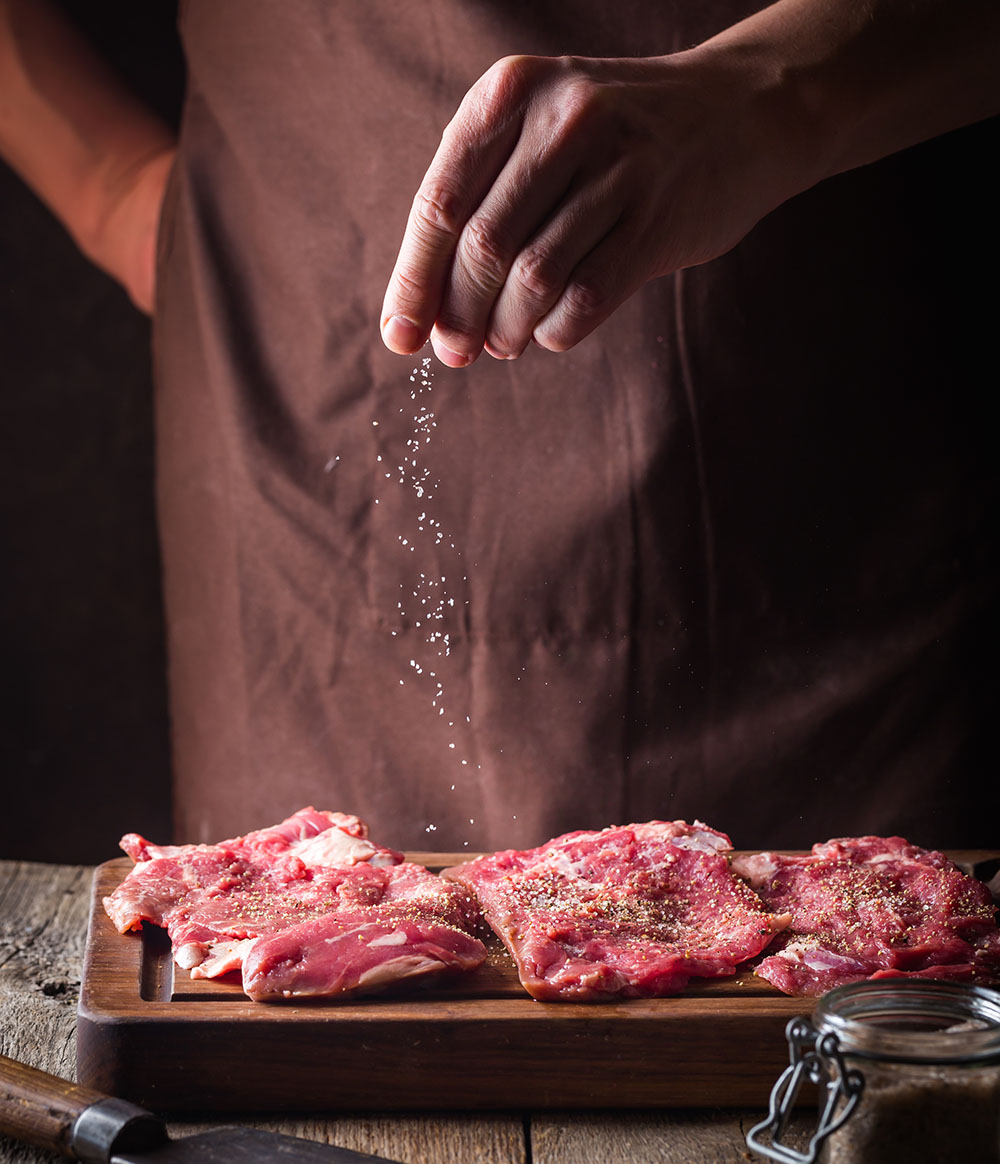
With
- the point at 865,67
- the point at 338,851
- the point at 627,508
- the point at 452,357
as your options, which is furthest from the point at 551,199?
the point at 338,851

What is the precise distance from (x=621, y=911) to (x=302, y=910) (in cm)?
33

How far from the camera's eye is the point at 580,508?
179cm

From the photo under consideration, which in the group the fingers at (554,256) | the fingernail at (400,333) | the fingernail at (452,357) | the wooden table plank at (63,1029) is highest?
the fingers at (554,256)

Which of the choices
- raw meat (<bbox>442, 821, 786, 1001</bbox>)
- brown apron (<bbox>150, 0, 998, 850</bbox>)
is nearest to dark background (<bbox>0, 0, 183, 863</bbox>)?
brown apron (<bbox>150, 0, 998, 850</bbox>)

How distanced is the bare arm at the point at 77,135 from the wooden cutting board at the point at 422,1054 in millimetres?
1705

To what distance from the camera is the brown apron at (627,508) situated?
1757mm

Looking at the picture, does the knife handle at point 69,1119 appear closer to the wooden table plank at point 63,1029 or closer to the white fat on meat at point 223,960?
the wooden table plank at point 63,1029

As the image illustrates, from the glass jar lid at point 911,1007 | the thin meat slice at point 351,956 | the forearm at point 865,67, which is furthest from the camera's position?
the forearm at point 865,67

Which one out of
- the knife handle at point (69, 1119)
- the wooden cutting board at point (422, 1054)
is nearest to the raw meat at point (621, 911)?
the wooden cutting board at point (422, 1054)

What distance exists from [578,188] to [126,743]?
222cm

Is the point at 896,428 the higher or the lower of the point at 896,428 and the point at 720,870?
the higher

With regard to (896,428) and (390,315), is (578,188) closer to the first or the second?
(390,315)

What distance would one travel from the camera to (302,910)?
1260mm

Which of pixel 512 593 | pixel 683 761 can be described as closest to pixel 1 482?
pixel 512 593
